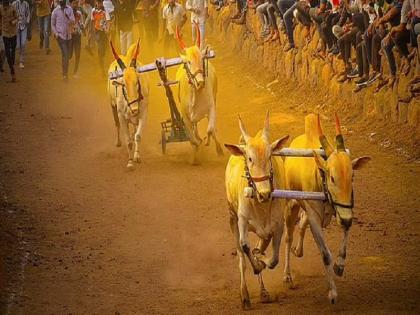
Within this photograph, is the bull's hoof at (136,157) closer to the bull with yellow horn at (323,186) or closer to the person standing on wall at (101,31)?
the bull with yellow horn at (323,186)

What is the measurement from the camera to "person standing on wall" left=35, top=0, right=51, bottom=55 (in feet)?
110

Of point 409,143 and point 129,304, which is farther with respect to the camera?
point 409,143

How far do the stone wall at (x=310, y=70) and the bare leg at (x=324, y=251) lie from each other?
7.16 meters

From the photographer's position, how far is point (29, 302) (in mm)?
11945

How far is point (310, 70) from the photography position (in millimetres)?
23234

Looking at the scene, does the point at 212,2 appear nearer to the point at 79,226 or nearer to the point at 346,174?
the point at 79,226

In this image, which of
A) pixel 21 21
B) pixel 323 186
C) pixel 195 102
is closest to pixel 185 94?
pixel 195 102

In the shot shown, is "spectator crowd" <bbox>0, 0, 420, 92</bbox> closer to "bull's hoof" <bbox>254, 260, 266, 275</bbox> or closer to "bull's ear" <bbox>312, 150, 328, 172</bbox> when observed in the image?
"bull's ear" <bbox>312, 150, 328, 172</bbox>

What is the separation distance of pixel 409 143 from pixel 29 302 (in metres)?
8.08

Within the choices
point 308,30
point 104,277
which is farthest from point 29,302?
point 308,30

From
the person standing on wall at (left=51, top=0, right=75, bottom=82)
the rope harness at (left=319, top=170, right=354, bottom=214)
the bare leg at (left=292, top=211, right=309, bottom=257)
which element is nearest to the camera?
the rope harness at (left=319, top=170, right=354, bottom=214)

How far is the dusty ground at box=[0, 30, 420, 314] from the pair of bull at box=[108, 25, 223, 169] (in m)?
0.54

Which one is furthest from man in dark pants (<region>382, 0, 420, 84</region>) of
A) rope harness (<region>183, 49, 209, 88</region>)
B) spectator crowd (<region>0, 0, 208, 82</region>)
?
spectator crowd (<region>0, 0, 208, 82</region>)

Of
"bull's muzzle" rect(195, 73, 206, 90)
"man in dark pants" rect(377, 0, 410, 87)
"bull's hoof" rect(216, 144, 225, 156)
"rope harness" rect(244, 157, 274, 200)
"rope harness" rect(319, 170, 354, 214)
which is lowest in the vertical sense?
"bull's hoof" rect(216, 144, 225, 156)
